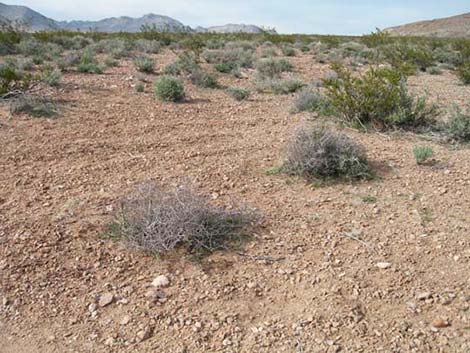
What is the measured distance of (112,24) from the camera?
163875mm

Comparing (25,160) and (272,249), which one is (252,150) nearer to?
(272,249)

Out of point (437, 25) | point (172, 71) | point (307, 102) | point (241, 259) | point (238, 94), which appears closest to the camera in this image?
point (241, 259)

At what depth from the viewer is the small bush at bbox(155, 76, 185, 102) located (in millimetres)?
7887

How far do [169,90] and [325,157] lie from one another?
4109 mm

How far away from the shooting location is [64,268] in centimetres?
318

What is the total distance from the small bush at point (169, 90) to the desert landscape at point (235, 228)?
81cm

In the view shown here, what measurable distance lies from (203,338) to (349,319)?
896 mm

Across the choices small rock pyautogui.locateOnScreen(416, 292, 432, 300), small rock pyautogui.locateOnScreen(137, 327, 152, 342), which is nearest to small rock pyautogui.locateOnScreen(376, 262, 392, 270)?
small rock pyautogui.locateOnScreen(416, 292, 432, 300)

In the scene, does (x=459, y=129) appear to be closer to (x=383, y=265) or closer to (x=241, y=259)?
(x=383, y=265)

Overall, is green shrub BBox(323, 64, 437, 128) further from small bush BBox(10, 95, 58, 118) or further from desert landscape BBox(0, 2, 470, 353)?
small bush BBox(10, 95, 58, 118)

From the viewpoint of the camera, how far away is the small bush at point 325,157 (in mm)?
4621

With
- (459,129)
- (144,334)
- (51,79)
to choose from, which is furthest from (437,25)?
(144,334)

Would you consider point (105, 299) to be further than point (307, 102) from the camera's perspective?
No

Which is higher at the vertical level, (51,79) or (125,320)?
(51,79)
